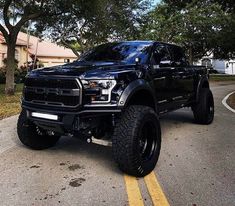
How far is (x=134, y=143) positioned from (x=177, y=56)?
3.63 metres

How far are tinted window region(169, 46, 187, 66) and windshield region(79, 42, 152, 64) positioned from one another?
1.13 metres

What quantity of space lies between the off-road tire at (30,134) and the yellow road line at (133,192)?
6.73ft

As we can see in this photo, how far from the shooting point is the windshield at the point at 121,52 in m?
6.98

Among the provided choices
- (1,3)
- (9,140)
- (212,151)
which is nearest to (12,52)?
(1,3)

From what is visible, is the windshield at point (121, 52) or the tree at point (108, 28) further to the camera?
the tree at point (108, 28)

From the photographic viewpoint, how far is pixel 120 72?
5816 millimetres

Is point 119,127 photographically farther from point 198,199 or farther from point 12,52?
point 12,52

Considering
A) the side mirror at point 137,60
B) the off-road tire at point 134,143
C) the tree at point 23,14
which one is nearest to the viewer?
the off-road tire at point 134,143

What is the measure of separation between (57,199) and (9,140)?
11.8ft

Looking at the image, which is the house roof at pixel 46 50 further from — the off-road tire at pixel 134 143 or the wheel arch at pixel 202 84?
the off-road tire at pixel 134 143

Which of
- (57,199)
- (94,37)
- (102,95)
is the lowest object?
(57,199)

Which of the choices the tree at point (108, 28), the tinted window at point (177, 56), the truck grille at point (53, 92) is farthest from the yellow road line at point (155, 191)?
the tree at point (108, 28)

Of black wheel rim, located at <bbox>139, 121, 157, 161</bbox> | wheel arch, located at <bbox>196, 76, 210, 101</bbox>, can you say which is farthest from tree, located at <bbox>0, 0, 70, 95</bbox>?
black wheel rim, located at <bbox>139, 121, 157, 161</bbox>

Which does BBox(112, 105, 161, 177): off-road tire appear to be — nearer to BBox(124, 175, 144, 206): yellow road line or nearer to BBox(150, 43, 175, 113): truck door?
BBox(124, 175, 144, 206): yellow road line
